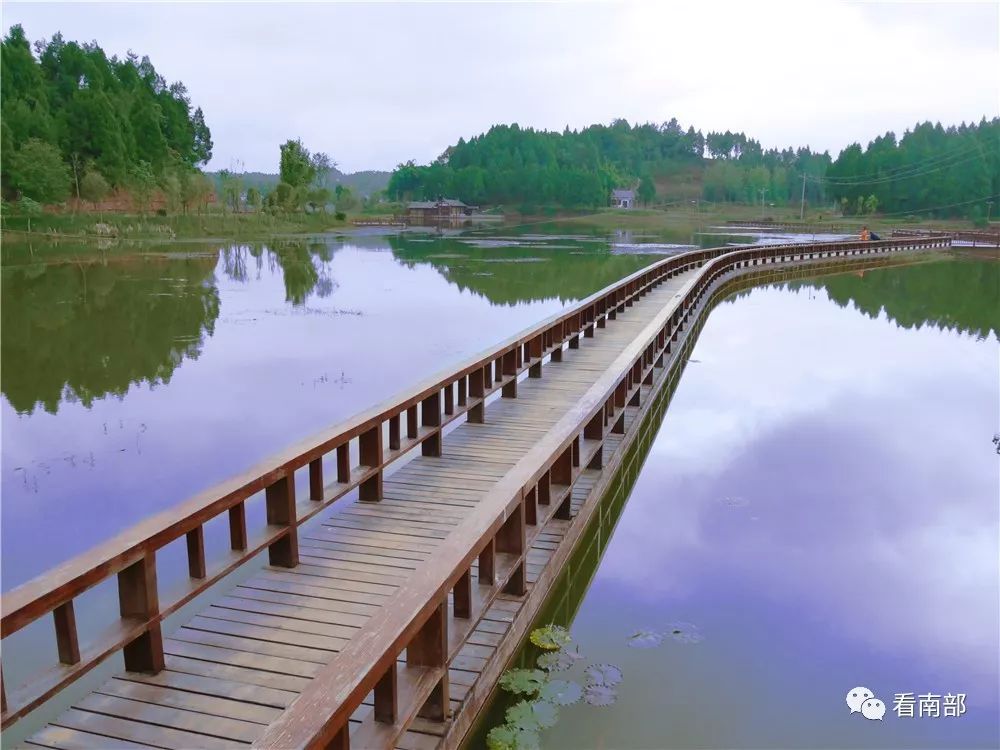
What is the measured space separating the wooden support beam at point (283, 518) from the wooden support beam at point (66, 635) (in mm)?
1493

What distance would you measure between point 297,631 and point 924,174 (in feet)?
348

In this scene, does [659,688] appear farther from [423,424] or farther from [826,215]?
[826,215]

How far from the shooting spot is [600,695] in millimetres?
5156

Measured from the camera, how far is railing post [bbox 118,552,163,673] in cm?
395

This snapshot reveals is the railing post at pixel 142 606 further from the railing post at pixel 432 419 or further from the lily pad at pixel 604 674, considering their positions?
the railing post at pixel 432 419

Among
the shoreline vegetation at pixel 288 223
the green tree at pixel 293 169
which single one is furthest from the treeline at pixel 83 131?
the green tree at pixel 293 169

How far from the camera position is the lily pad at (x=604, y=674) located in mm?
5320

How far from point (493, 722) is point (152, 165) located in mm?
75219

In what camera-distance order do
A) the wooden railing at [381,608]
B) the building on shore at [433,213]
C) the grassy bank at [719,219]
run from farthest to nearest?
the building on shore at [433,213]
the grassy bank at [719,219]
the wooden railing at [381,608]

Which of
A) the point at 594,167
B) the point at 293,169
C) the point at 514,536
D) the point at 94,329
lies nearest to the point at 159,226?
the point at 293,169

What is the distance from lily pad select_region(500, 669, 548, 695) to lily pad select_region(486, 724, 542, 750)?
1.10 ft

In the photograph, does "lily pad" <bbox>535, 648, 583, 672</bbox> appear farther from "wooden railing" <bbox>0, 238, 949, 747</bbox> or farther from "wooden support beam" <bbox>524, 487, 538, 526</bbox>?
"wooden support beam" <bbox>524, 487, 538, 526</bbox>

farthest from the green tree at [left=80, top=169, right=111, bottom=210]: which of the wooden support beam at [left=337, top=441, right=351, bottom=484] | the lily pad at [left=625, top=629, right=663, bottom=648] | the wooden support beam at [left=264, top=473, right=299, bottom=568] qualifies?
the lily pad at [left=625, top=629, right=663, bottom=648]

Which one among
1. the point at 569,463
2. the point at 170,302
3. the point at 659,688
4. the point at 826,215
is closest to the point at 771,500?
the point at 569,463
